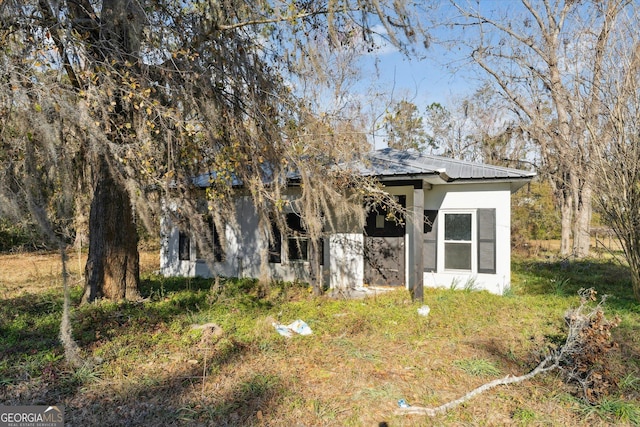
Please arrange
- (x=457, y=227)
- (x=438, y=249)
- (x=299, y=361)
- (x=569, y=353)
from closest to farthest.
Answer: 1. (x=569, y=353)
2. (x=299, y=361)
3. (x=457, y=227)
4. (x=438, y=249)

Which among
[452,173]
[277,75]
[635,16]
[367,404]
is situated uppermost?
[635,16]

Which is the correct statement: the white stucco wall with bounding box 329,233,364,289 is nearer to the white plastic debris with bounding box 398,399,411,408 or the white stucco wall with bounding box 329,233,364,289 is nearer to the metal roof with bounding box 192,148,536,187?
the metal roof with bounding box 192,148,536,187

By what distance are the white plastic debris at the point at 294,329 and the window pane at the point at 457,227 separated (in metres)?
4.38

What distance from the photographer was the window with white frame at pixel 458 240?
849 centimetres

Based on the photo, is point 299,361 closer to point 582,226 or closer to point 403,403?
point 403,403

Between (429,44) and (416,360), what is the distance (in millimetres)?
4214

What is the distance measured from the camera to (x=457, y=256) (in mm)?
8570

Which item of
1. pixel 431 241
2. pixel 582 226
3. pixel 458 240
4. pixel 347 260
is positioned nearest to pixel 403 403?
pixel 347 260

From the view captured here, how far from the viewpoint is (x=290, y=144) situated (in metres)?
5.66

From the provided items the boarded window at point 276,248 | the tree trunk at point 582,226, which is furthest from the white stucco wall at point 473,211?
the tree trunk at point 582,226

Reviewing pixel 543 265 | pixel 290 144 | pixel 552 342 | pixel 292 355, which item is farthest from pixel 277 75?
pixel 543 265

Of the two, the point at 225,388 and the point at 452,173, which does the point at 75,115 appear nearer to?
the point at 225,388

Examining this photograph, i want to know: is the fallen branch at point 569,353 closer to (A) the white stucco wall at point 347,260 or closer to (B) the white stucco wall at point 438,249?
(B) the white stucco wall at point 438,249

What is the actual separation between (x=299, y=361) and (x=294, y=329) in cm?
103
